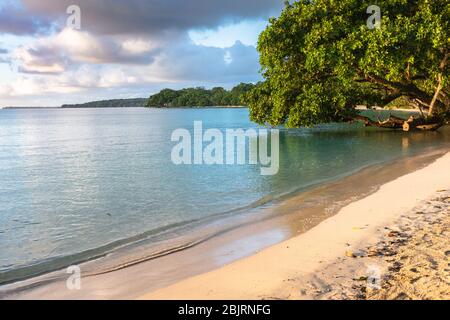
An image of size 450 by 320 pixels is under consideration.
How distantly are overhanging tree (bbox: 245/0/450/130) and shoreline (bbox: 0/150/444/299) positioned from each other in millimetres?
14801

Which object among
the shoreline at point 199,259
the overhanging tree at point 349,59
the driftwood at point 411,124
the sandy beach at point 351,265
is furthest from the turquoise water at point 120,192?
the driftwood at point 411,124

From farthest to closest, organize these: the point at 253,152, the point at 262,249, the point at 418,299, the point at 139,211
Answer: the point at 253,152
the point at 139,211
the point at 262,249
the point at 418,299

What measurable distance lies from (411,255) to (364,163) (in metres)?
14.6

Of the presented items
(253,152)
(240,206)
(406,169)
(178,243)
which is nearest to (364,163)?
(406,169)

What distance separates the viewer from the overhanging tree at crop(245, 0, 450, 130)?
2500cm

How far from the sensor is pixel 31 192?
16297 mm

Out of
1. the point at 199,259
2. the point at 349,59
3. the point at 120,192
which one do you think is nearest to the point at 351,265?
the point at 199,259

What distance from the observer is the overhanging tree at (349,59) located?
984 inches

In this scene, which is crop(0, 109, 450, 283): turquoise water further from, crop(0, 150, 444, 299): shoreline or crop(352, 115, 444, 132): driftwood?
crop(352, 115, 444, 132): driftwood

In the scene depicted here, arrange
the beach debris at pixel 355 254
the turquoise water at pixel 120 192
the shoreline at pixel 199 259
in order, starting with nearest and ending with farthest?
1. the shoreline at pixel 199 259
2. the beach debris at pixel 355 254
3. the turquoise water at pixel 120 192

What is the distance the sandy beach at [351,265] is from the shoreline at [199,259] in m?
0.61

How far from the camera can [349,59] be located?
Answer: 2638 cm

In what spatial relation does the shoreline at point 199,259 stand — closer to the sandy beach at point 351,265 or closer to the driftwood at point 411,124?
the sandy beach at point 351,265

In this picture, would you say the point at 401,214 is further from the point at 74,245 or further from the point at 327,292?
the point at 74,245
